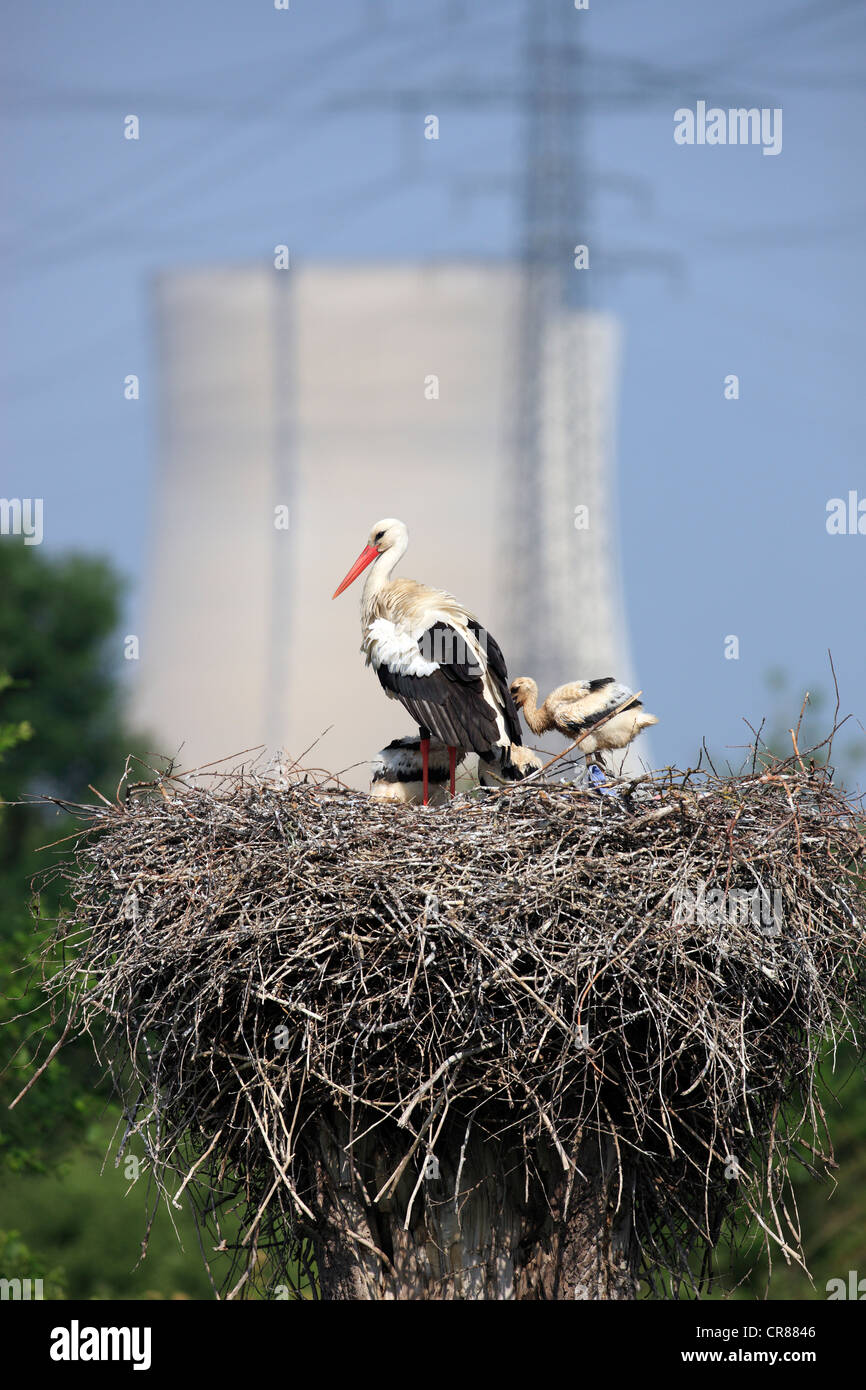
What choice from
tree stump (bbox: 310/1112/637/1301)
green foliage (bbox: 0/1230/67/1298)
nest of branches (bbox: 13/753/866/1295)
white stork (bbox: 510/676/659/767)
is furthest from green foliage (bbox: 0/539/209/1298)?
white stork (bbox: 510/676/659/767)

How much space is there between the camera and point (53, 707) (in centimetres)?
2775

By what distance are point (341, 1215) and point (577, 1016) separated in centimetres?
142

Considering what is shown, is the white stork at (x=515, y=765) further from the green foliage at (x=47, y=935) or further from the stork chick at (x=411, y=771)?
the green foliage at (x=47, y=935)

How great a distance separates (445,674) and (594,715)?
2.36 feet

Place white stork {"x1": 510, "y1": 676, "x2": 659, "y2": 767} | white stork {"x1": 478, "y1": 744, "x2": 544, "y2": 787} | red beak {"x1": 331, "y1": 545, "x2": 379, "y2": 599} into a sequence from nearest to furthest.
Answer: white stork {"x1": 510, "y1": 676, "x2": 659, "y2": 767} < white stork {"x1": 478, "y1": 744, "x2": 544, "y2": 787} < red beak {"x1": 331, "y1": 545, "x2": 379, "y2": 599}

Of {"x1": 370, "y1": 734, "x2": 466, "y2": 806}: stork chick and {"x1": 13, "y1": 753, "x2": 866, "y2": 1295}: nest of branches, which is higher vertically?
{"x1": 370, "y1": 734, "x2": 466, "y2": 806}: stork chick

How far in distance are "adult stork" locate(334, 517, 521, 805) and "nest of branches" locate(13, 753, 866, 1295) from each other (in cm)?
88

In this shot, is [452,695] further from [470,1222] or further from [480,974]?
[470,1222]

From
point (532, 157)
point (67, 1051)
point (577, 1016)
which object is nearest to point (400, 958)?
point (577, 1016)

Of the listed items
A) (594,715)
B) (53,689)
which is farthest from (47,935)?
(53,689)

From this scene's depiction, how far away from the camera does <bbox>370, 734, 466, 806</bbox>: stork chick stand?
23.2 ft

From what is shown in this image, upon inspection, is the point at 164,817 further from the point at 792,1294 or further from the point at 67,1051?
the point at 792,1294

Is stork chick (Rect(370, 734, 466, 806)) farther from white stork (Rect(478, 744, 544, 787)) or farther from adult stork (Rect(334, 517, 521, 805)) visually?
white stork (Rect(478, 744, 544, 787))

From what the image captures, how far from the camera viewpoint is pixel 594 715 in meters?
6.59
